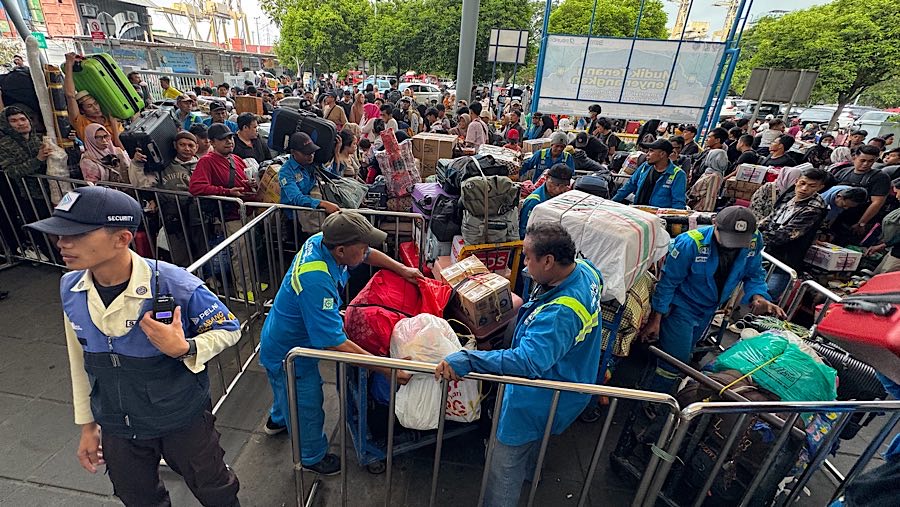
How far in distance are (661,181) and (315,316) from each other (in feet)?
15.7

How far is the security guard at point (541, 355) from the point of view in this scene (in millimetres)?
2061

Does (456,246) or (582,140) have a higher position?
(582,140)

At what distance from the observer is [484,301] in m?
3.04

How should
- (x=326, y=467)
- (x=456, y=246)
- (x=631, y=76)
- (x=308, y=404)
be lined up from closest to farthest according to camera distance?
(x=308, y=404), (x=326, y=467), (x=456, y=246), (x=631, y=76)

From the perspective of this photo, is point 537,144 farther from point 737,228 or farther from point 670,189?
point 737,228

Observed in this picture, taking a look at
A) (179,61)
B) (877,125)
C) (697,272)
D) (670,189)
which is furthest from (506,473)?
(179,61)

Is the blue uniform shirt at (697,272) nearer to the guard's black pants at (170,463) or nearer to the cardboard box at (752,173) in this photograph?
the guard's black pants at (170,463)

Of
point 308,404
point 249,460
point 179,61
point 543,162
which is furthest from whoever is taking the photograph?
point 179,61

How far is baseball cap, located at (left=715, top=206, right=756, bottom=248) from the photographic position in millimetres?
3078

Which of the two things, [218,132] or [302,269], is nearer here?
[302,269]

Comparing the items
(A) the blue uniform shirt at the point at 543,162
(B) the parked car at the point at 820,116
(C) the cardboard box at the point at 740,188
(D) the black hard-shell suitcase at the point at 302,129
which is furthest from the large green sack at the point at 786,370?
(B) the parked car at the point at 820,116

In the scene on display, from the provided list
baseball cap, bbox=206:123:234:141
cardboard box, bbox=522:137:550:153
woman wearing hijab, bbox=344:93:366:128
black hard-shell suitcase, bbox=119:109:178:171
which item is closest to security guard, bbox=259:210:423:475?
baseball cap, bbox=206:123:234:141

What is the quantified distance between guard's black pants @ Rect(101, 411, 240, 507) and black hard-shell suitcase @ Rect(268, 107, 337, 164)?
141 inches

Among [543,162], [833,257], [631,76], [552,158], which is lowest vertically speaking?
[833,257]
